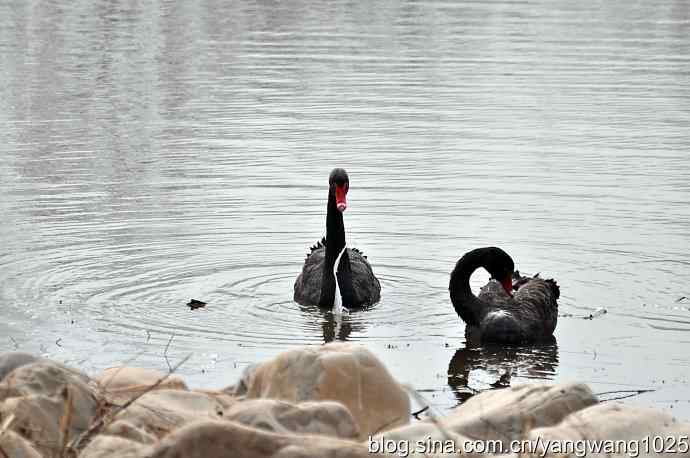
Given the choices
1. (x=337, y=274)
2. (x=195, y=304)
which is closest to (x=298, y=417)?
Answer: (x=195, y=304)

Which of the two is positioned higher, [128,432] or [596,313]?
[128,432]

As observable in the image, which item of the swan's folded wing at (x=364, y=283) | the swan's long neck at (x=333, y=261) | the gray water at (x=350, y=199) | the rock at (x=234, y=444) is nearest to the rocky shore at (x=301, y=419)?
the rock at (x=234, y=444)

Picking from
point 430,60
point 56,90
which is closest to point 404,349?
point 56,90

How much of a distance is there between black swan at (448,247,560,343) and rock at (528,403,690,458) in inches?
164

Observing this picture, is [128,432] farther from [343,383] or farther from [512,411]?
[512,411]

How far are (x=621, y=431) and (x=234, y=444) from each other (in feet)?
5.32

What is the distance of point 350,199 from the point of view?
14578 mm

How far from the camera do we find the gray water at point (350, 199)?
31.3 ft

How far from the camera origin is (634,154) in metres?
17.0

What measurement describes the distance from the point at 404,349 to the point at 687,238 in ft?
14.1

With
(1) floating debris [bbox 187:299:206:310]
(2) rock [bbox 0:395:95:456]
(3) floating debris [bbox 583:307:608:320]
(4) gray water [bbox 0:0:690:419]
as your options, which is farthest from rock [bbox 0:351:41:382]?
(3) floating debris [bbox 583:307:608:320]

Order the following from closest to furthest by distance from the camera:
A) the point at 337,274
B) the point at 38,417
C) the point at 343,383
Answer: the point at 38,417, the point at 343,383, the point at 337,274

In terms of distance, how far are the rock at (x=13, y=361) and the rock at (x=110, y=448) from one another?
5.12ft

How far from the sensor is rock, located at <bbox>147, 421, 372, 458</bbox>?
14.8 feet
